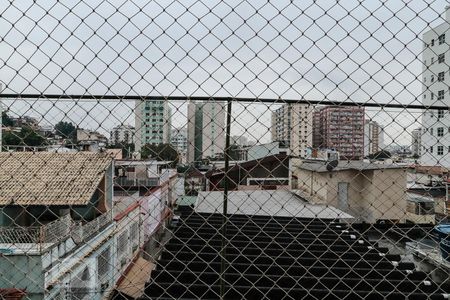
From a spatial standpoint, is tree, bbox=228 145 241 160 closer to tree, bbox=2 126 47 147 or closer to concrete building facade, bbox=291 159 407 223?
tree, bbox=2 126 47 147

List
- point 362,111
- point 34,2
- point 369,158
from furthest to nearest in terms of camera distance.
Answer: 1. point 369,158
2. point 362,111
3. point 34,2

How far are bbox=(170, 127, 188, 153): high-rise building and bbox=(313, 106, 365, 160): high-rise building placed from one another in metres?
0.56

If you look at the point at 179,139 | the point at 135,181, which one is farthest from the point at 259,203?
the point at 179,139

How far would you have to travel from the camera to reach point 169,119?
1585 millimetres

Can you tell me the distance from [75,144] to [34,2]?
0.55 metres

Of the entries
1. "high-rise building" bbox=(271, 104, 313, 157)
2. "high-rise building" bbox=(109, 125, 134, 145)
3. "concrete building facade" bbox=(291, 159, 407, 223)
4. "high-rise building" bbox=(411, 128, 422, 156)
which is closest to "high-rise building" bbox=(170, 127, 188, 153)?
"high-rise building" bbox=(109, 125, 134, 145)

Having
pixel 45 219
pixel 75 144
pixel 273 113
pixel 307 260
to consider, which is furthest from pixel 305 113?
pixel 45 219

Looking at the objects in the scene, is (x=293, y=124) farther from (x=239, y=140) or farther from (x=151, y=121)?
(x=151, y=121)

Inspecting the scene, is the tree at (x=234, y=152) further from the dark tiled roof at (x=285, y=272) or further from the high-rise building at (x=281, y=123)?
the dark tiled roof at (x=285, y=272)

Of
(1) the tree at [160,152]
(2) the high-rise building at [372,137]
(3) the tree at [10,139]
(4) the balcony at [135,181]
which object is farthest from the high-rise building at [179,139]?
(4) the balcony at [135,181]

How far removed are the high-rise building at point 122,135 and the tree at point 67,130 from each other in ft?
0.47

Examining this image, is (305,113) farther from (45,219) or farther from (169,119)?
(45,219)

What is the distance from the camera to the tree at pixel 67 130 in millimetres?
1552

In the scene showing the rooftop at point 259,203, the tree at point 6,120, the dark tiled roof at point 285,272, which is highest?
the tree at point 6,120
